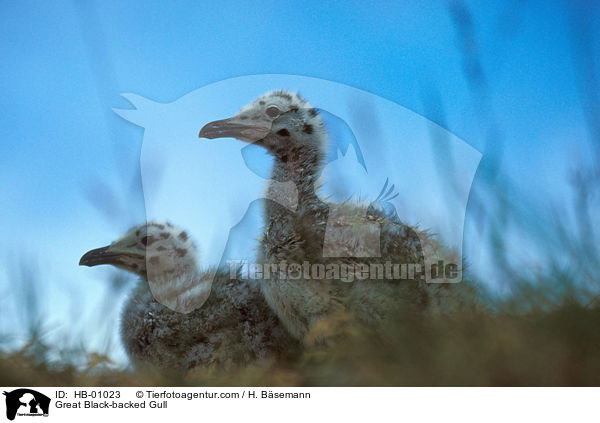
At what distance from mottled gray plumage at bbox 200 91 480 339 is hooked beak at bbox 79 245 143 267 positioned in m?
0.96

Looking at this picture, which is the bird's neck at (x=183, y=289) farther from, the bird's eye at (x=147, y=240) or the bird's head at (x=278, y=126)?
the bird's head at (x=278, y=126)

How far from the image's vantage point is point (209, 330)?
101 inches

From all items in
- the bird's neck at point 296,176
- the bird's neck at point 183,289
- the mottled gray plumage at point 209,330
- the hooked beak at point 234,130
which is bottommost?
the mottled gray plumage at point 209,330

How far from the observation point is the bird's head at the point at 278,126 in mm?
2844

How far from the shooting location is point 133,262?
10.3 ft

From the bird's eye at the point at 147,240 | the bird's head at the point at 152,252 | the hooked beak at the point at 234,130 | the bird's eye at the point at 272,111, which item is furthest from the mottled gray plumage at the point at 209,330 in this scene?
the bird's eye at the point at 272,111

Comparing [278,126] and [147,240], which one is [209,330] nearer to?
[147,240]

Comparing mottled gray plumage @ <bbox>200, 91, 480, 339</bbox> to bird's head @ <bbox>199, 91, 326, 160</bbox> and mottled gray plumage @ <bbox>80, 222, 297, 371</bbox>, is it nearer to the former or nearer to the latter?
bird's head @ <bbox>199, 91, 326, 160</bbox>

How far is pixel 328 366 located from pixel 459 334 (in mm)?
411

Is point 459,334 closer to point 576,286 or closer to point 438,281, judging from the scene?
point 576,286
